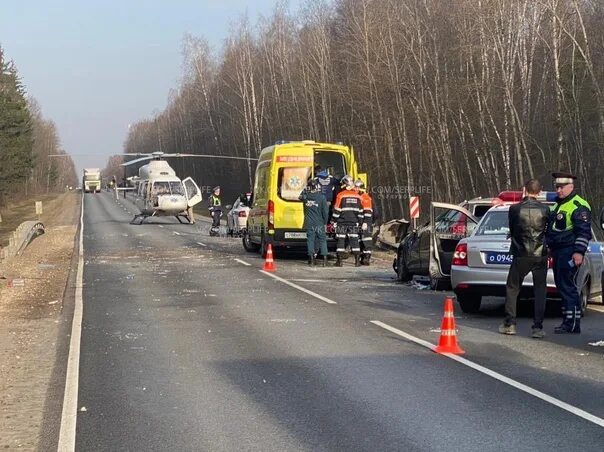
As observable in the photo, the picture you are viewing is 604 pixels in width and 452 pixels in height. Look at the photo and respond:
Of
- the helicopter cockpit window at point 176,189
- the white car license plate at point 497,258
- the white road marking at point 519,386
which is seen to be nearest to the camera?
the white road marking at point 519,386

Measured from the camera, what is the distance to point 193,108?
303 ft

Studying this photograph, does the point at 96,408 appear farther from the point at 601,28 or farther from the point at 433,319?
the point at 601,28

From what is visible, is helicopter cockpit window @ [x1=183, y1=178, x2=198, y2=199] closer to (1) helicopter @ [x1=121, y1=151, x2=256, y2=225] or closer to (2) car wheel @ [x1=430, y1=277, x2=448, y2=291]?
(1) helicopter @ [x1=121, y1=151, x2=256, y2=225]

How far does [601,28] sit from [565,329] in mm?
23963

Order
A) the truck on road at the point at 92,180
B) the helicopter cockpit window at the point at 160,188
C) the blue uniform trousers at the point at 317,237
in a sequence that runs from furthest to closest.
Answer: the truck on road at the point at 92,180 → the helicopter cockpit window at the point at 160,188 → the blue uniform trousers at the point at 317,237

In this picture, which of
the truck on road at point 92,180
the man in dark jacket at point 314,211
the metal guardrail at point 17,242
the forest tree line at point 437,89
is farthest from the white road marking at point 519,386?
the truck on road at point 92,180

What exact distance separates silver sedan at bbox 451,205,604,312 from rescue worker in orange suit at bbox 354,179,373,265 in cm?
693

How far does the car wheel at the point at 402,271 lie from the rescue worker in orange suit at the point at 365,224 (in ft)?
8.79

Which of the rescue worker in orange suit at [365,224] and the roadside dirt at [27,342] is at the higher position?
the rescue worker in orange suit at [365,224]

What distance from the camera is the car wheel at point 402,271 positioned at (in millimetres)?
16016

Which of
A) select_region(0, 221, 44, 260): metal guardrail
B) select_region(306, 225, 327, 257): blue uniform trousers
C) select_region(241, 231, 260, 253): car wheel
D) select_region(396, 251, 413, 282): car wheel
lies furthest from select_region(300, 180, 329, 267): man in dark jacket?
select_region(0, 221, 44, 260): metal guardrail

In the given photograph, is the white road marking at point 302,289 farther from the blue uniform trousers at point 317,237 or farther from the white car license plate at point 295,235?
the white car license plate at point 295,235

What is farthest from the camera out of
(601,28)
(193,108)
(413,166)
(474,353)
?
(193,108)

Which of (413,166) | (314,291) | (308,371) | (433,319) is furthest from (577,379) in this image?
(413,166)
